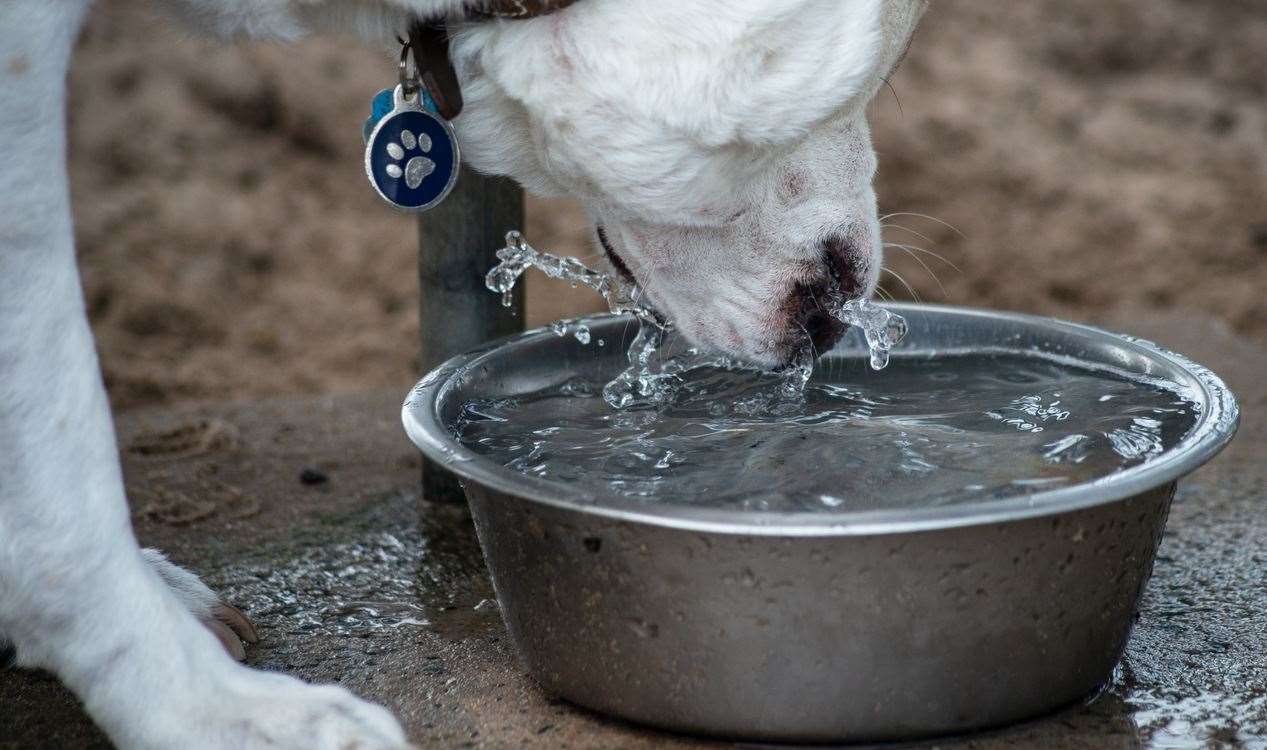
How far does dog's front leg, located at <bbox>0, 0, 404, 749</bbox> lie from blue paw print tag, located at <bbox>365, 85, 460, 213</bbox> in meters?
0.43

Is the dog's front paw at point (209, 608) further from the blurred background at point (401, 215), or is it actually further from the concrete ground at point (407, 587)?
the blurred background at point (401, 215)

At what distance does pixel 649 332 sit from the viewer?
7.30 ft

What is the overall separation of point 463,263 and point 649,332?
43 cm

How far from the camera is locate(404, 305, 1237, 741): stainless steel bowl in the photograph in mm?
1577

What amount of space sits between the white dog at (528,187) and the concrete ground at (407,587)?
202mm

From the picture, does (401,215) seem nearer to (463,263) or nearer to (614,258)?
(463,263)

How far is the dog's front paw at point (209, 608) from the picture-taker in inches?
78.7

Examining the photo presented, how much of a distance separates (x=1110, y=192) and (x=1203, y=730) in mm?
3357

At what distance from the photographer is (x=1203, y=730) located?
181 cm

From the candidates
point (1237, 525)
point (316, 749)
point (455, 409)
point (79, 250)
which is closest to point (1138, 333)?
point (1237, 525)

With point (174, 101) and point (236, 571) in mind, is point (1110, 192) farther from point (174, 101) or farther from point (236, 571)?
point (236, 571)

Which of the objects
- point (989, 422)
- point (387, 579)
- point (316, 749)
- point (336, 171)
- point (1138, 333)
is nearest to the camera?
point (316, 749)

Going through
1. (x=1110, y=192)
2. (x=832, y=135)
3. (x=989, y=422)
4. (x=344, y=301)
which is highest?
(x=832, y=135)

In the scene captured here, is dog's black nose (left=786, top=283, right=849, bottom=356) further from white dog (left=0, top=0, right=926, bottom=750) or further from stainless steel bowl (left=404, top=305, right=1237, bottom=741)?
stainless steel bowl (left=404, top=305, right=1237, bottom=741)
